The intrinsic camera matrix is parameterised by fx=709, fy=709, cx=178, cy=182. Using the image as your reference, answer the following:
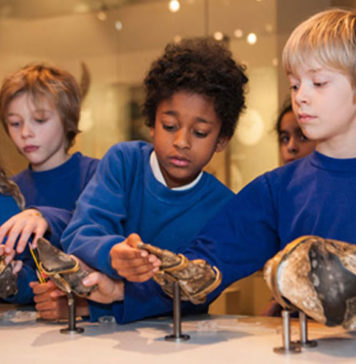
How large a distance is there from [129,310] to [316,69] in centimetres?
45

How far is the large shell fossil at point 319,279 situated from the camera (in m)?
0.81

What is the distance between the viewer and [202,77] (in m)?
1.23

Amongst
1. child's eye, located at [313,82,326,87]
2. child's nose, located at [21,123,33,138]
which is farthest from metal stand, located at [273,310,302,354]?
child's nose, located at [21,123,33,138]

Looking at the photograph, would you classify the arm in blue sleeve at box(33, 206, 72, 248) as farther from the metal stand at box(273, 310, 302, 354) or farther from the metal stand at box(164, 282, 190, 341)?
the metal stand at box(273, 310, 302, 354)

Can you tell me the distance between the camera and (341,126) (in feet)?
3.36

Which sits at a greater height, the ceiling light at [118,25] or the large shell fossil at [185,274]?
the ceiling light at [118,25]

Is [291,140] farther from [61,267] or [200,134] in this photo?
[61,267]

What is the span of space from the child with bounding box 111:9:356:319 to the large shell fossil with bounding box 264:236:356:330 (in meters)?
0.18

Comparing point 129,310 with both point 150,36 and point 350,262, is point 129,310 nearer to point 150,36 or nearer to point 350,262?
point 350,262

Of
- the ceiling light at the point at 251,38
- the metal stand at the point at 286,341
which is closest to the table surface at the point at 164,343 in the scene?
the metal stand at the point at 286,341

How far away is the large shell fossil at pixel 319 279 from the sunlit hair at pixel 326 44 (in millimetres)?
299

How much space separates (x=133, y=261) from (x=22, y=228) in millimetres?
311

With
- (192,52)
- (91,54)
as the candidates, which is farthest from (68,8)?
(192,52)

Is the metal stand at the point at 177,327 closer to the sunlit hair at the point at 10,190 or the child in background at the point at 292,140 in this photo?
the sunlit hair at the point at 10,190
